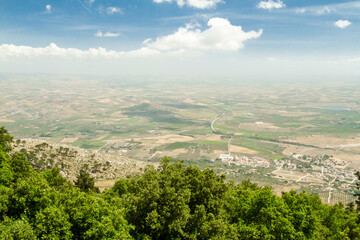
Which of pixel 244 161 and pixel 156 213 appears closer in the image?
pixel 156 213

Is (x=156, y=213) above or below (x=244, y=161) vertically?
above

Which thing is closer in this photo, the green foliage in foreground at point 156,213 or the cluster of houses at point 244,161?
the green foliage in foreground at point 156,213

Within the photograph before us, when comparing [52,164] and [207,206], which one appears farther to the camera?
[52,164]

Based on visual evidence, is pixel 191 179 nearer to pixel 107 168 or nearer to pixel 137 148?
pixel 107 168

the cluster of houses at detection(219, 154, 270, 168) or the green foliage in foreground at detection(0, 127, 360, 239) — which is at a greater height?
the green foliage in foreground at detection(0, 127, 360, 239)

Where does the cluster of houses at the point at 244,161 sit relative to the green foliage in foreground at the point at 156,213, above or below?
below

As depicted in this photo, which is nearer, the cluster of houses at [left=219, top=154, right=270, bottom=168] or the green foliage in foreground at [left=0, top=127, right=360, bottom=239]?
the green foliage in foreground at [left=0, top=127, right=360, bottom=239]

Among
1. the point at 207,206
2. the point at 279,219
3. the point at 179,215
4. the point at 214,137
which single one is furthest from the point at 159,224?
the point at 214,137

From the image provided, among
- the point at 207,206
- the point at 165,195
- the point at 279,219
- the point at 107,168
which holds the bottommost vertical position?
the point at 107,168
